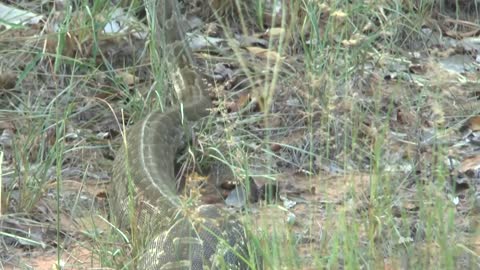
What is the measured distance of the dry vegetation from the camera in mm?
4602

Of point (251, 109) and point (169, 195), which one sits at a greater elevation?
point (169, 195)

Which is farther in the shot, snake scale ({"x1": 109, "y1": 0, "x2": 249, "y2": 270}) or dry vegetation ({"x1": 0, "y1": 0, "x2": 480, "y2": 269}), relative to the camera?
dry vegetation ({"x1": 0, "y1": 0, "x2": 480, "y2": 269})

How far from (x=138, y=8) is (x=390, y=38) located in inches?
62.4

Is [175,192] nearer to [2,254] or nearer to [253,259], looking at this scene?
[2,254]

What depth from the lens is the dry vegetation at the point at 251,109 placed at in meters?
4.60

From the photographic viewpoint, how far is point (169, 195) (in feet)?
16.2

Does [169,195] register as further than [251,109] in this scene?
No

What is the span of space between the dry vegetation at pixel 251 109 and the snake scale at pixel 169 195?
113 millimetres

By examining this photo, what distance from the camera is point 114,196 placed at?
5301mm

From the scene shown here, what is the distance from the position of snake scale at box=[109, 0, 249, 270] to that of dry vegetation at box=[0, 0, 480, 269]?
0.11 metres

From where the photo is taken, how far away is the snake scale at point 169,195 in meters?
4.12

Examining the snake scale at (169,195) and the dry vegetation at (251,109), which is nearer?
the snake scale at (169,195)

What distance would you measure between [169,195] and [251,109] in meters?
1.43

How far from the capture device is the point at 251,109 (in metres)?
6.23
